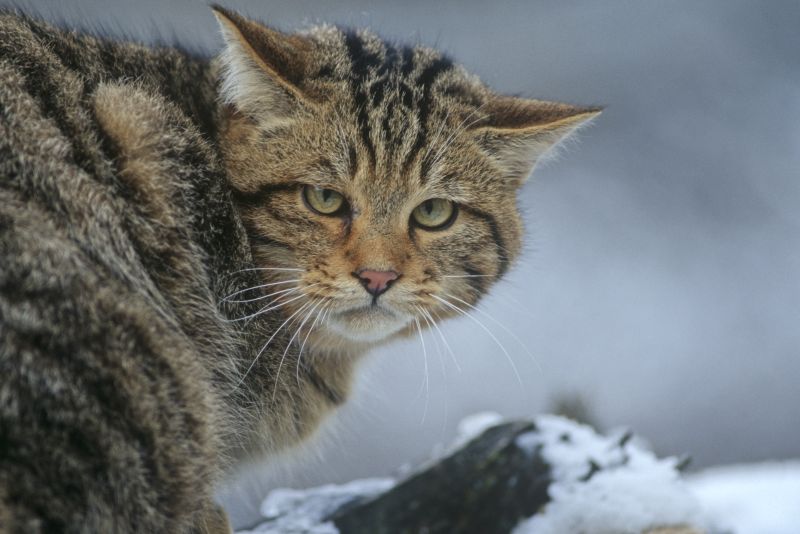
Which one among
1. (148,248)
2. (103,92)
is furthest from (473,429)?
(103,92)

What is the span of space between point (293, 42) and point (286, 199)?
256 millimetres

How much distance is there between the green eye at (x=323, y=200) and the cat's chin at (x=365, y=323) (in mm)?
148

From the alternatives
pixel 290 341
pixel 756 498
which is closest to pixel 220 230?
pixel 290 341

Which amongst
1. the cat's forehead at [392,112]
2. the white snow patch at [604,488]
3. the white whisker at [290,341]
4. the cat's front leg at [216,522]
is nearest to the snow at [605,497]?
the white snow patch at [604,488]

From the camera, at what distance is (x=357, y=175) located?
1.12 m

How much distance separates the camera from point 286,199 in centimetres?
112

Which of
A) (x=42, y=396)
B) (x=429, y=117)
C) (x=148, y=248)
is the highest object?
(x=429, y=117)

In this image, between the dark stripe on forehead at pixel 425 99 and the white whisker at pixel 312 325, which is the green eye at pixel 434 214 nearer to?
the dark stripe on forehead at pixel 425 99

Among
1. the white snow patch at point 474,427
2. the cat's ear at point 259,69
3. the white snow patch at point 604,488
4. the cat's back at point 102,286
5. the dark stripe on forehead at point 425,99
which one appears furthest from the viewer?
the white snow patch at point 474,427

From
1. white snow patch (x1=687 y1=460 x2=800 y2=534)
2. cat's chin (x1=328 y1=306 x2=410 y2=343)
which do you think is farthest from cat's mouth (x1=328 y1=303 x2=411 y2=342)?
white snow patch (x1=687 y1=460 x2=800 y2=534)

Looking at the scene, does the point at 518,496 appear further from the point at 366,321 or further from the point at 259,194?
the point at 259,194

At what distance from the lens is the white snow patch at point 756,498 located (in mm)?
1340

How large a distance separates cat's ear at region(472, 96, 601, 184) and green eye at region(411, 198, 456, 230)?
0.11 m

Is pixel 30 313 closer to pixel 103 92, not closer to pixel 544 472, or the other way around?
pixel 103 92
